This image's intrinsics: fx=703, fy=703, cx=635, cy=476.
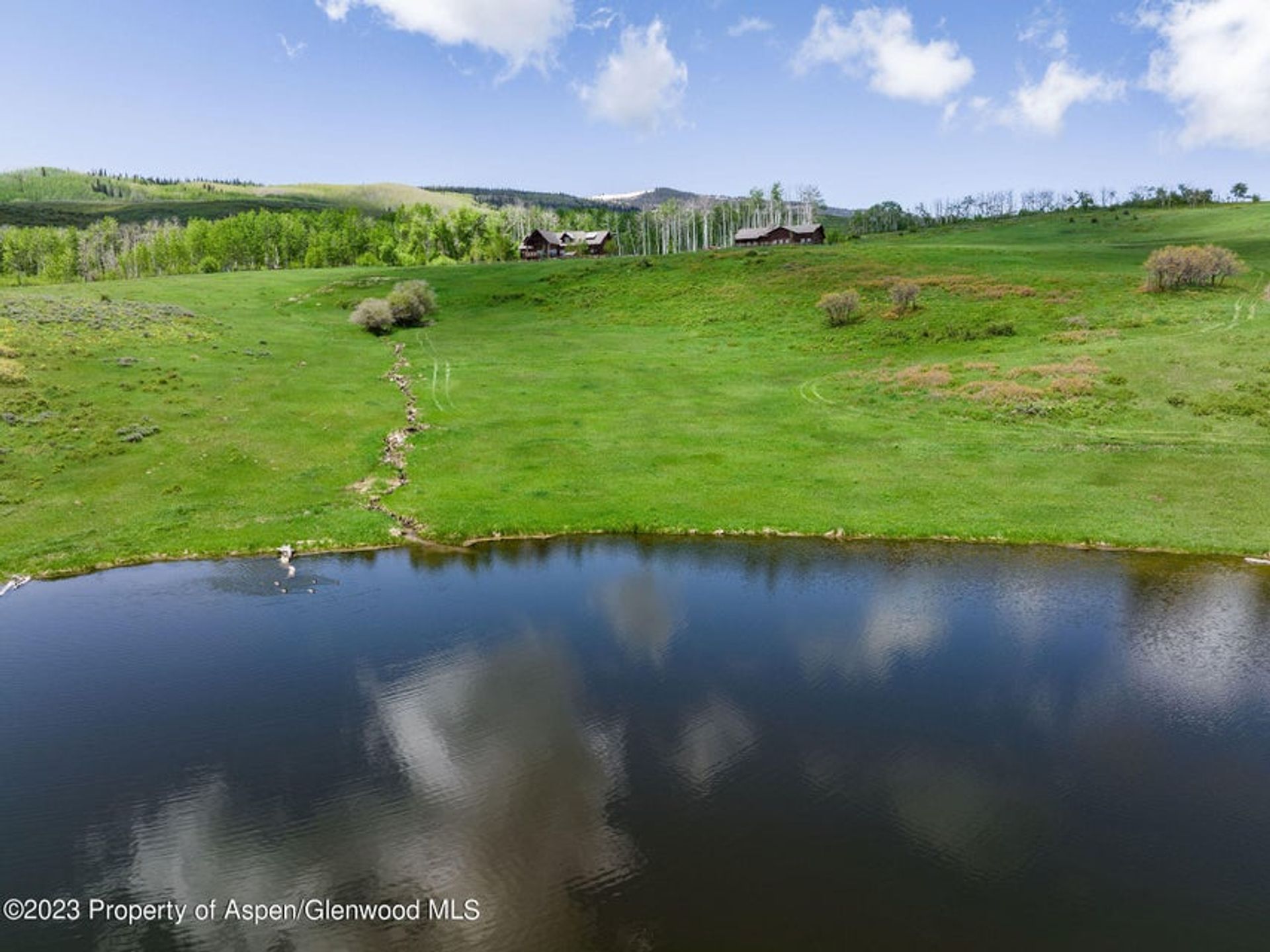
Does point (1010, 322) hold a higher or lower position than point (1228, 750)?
higher

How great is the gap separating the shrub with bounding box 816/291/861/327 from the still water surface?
204 ft

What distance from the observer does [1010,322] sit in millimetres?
83562

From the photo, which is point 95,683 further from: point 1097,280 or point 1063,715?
point 1097,280

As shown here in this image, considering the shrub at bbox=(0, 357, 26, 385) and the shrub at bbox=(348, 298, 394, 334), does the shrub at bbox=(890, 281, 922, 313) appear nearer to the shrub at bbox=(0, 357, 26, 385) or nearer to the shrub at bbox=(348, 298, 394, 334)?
the shrub at bbox=(348, 298, 394, 334)

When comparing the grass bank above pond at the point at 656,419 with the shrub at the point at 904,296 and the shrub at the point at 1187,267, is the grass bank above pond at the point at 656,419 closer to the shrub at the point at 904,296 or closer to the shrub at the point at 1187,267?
the shrub at the point at 904,296

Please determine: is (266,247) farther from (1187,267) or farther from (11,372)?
(1187,267)

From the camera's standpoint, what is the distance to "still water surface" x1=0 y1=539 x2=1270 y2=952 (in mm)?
16750

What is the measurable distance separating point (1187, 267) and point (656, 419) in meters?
78.1

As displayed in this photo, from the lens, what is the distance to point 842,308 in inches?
3600

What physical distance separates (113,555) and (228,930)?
2997 cm

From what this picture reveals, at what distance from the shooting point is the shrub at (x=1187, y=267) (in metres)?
90.4

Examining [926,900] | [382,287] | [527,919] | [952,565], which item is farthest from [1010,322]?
[382,287]

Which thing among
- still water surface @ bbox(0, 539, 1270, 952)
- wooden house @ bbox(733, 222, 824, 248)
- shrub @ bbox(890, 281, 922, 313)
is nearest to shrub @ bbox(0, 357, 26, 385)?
still water surface @ bbox(0, 539, 1270, 952)

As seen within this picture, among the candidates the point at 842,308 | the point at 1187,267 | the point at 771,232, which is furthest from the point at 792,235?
the point at 1187,267
